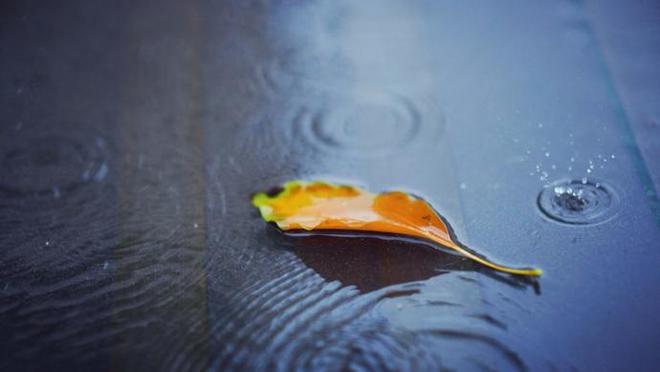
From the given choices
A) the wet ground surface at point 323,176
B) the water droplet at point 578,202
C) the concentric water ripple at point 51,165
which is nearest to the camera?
the wet ground surface at point 323,176

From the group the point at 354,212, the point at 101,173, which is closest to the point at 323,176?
the point at 354,212

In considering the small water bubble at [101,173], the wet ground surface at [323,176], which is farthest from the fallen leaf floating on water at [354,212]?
the small water bubble at [101,173]

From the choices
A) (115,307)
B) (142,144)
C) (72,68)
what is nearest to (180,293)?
(115,307)

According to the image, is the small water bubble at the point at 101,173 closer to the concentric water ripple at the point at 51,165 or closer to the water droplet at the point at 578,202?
the concentric water ripple at the point at 51,165

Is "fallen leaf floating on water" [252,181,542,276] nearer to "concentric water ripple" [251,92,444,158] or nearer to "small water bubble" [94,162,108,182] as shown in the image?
"concentric water ripple" [251,92,444,158]

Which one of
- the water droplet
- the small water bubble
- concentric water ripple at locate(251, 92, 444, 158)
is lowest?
the water droplet

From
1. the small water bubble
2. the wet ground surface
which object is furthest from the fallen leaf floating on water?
the small water bubble

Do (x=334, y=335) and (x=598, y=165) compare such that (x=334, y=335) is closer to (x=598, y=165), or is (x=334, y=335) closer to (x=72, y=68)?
(x=598, y=165)
